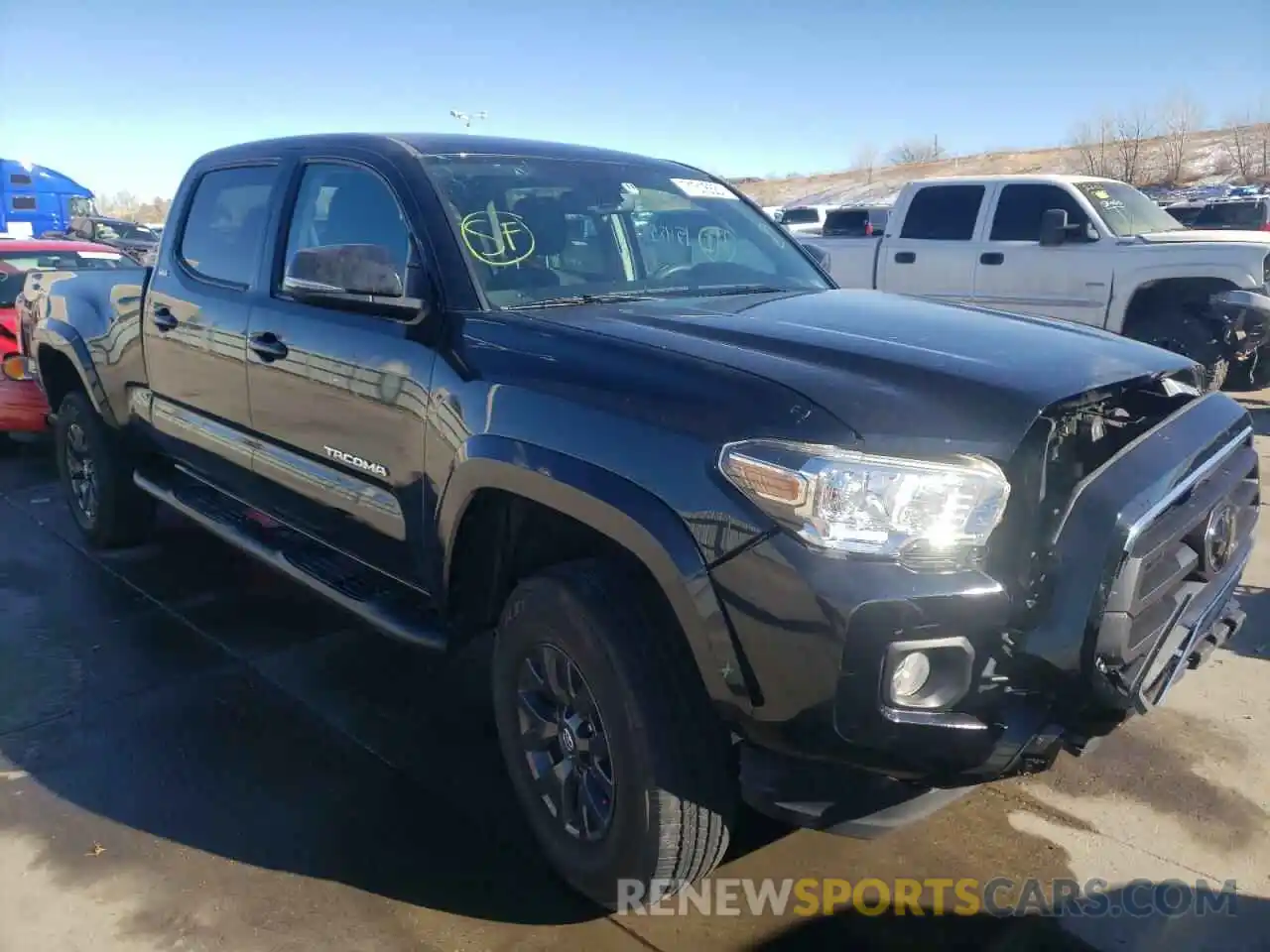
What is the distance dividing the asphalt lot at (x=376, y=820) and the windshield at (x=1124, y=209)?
19.6 feet

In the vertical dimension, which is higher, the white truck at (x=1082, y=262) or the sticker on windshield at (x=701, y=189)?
the sticker on windshield at (x=701, y=189)

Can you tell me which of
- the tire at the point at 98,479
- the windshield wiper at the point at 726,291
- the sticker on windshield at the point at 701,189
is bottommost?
the tire at the point at 98,479

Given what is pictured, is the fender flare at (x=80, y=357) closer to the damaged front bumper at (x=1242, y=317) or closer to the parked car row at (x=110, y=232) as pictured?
the damaged front bumper at (x=1242, y=317)

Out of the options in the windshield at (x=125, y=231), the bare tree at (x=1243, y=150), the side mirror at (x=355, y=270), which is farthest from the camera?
the bare tree at (x=1243, y=150)

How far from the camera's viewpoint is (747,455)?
2127 mm

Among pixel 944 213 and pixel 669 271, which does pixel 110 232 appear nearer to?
pixel 944 213

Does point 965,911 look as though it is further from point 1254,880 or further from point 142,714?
point 142,714

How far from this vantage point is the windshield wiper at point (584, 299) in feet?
9.88

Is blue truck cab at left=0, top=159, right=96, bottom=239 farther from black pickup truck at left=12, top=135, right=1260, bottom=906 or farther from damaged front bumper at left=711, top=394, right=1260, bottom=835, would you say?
damaged front bumper at left=711, top=394, right=1260, bottom=835

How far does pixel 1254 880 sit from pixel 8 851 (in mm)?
3423

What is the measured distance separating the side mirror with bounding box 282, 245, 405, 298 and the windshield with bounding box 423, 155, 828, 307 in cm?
25

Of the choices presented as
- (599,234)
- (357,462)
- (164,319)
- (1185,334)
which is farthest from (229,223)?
(1185,334)

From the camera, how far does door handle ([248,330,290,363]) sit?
347 centimetres

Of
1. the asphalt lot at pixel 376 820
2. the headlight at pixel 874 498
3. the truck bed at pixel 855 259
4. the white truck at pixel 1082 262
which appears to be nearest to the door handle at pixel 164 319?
the asphalt lot at pixel 376 820
